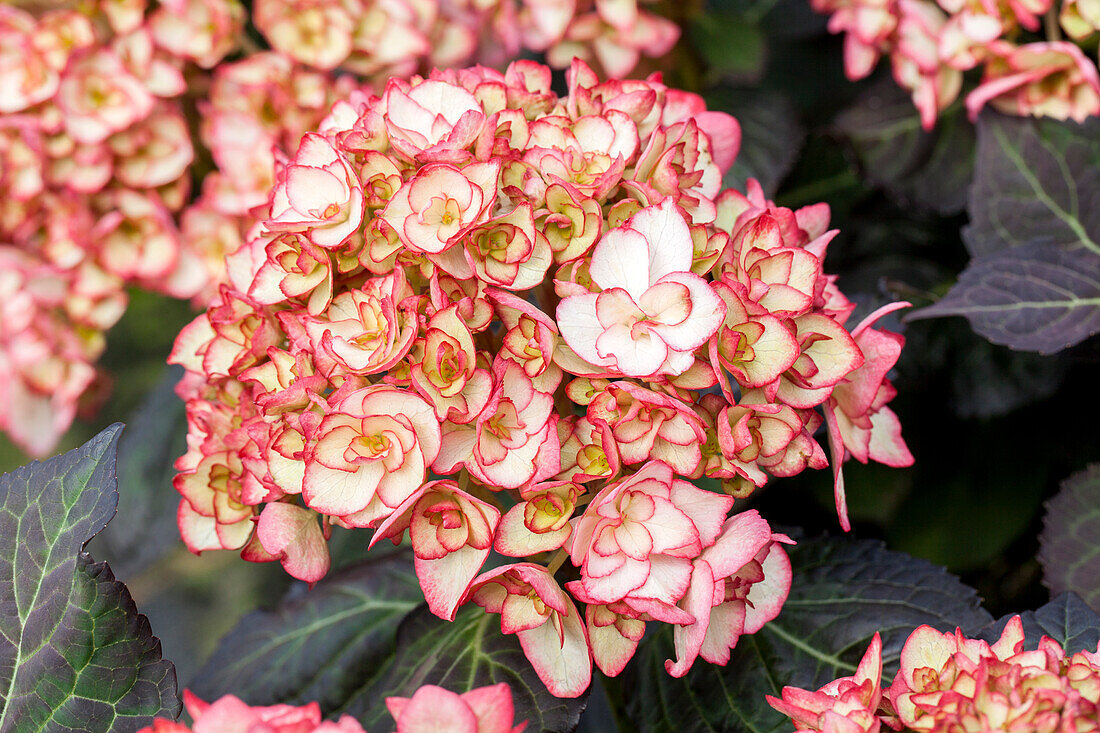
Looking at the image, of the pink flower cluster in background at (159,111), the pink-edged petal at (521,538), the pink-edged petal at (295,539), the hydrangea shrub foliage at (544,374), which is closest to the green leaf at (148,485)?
the hydrangea shrub foliage at (544,374)

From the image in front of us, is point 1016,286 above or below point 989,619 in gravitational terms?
Result: above

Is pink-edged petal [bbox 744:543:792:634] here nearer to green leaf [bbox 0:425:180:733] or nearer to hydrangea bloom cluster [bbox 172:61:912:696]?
hydrangea bloom cluster [bbox 172:61:912:696]

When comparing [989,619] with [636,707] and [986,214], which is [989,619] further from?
[986,214]

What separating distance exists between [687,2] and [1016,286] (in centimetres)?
54

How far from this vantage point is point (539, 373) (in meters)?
0.51

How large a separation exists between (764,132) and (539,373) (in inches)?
26.7

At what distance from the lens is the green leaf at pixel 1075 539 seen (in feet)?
2.45

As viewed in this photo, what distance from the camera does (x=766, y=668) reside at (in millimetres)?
652

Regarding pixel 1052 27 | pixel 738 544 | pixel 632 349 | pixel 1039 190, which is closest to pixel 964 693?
pixel 738 544

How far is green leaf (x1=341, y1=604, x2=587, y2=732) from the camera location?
57 centimetres

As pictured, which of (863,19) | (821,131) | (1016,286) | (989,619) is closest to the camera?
(989,619)

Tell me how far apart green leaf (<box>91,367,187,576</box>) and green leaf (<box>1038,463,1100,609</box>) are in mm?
860

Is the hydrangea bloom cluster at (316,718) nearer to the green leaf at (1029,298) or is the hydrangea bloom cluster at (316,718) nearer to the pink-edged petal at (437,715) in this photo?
the pink-edged petal at (437,715)

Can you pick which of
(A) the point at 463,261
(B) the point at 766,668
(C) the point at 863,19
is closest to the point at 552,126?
(A) the point at 463,261
